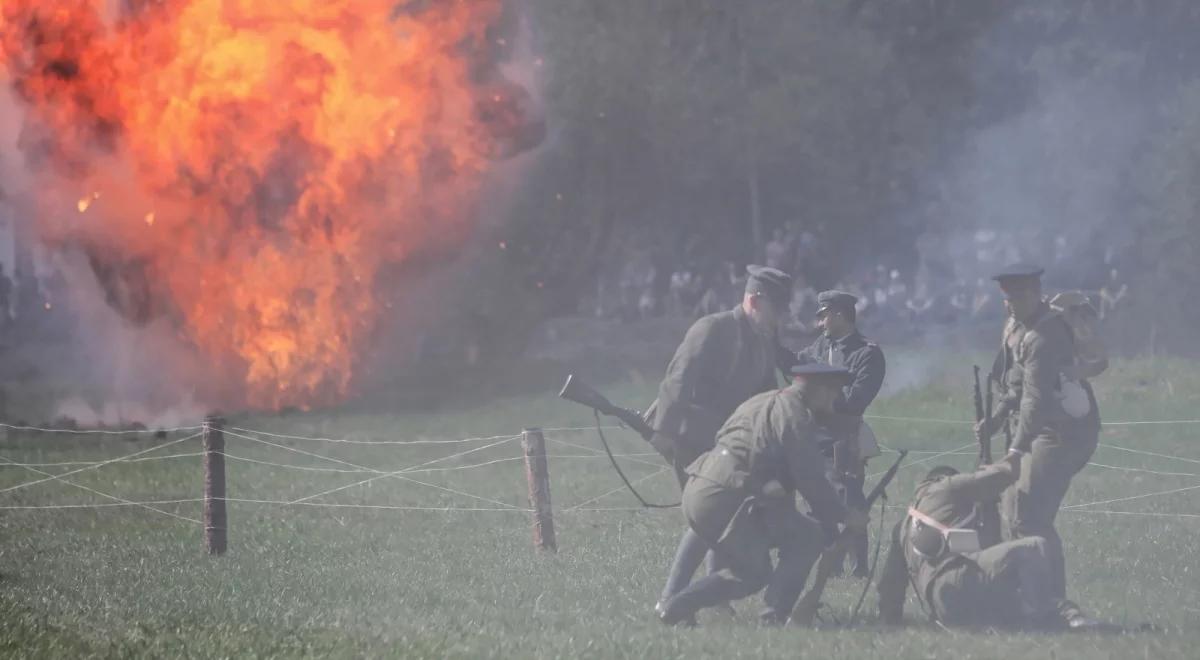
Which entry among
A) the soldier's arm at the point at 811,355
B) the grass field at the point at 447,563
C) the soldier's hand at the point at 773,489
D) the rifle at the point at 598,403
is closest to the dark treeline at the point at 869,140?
the grass field at the point at 447,563

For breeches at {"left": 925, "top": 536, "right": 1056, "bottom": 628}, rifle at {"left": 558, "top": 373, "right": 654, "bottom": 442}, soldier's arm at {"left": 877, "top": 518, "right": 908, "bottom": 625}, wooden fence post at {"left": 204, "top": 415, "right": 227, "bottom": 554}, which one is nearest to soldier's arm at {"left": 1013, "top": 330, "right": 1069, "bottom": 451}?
breeches at {"left": 925, "top": 536, "right": 1056, "bottom": 628}

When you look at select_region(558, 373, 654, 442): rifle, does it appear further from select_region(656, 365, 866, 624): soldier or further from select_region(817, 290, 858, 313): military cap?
select_region(817, 290, 858, 313): military cap

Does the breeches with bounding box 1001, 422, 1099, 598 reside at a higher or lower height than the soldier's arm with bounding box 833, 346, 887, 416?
lower

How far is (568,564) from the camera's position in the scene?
12.9 metres

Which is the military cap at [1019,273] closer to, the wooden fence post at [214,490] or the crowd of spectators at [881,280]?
the wooden fence post at [214,490]

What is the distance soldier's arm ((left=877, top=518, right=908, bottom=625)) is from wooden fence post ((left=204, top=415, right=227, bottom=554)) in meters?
6.12

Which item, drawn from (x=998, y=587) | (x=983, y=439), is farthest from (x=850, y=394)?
(x=998, y=587)

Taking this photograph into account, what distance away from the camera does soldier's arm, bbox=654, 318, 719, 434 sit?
10969 mm

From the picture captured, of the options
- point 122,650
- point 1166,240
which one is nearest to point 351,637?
point 122,650

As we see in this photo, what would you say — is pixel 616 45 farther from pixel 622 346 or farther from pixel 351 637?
pixel 351 637

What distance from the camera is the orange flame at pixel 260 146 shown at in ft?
63.7

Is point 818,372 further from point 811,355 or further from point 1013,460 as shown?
point 811,355

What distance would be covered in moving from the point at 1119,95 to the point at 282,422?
2236 cm

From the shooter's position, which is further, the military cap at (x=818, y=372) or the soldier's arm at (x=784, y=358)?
the soldier's arm at (x=784, y=358)
